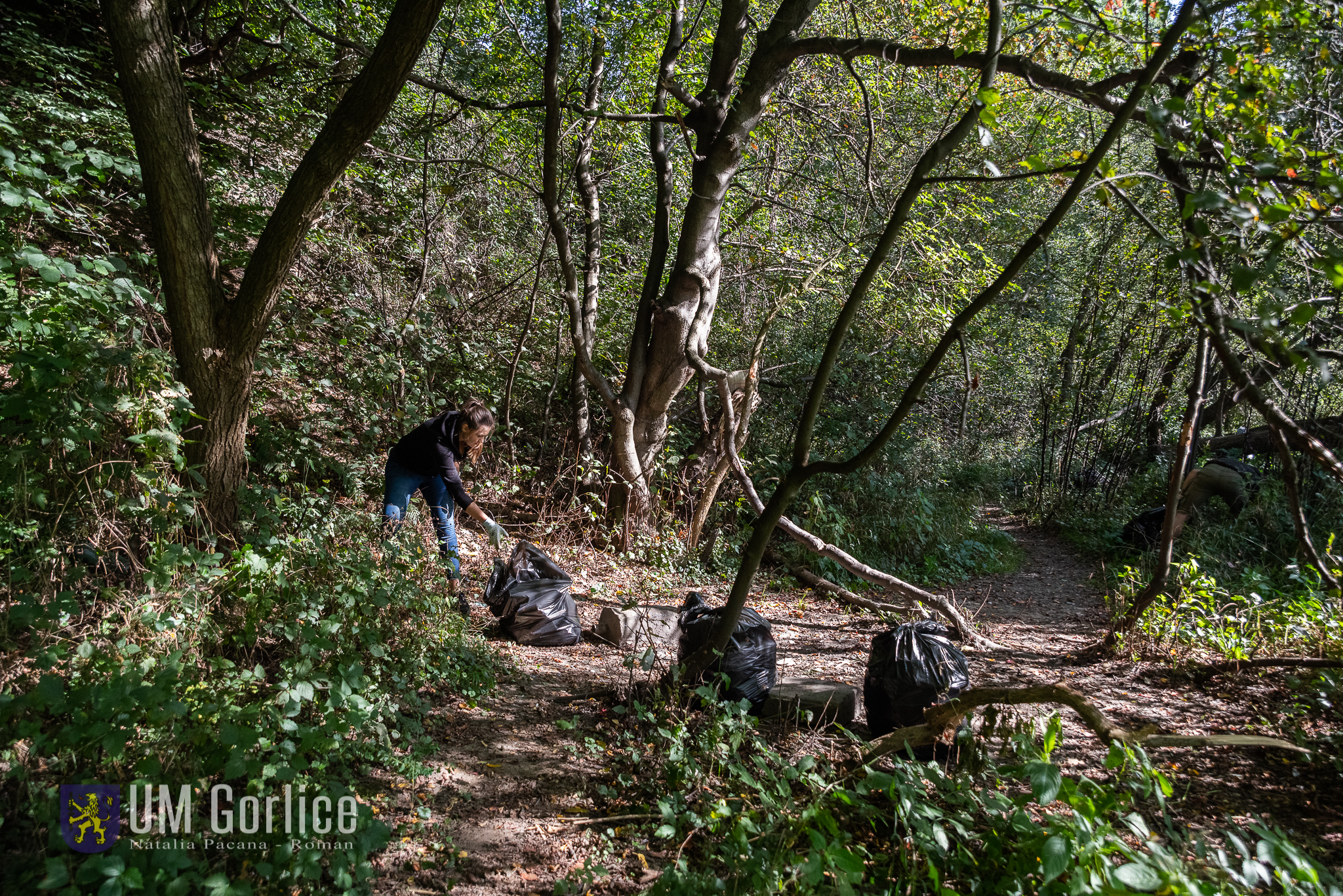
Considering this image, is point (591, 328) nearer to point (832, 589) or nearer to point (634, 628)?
point (634, 628)

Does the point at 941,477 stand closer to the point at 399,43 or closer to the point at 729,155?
the point at 729,155

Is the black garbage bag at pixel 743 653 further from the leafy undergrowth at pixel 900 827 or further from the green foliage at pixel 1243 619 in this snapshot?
the green foliage at pixel 1243 619

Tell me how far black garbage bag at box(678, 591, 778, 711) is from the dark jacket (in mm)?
1853

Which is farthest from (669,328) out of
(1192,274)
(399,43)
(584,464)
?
(1192,274)

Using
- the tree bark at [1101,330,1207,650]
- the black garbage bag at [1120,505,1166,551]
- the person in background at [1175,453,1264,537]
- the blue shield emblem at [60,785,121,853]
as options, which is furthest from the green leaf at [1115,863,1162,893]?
the black garbage bag at [1120,505,1166,551]

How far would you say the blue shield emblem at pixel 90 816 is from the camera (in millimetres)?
1911

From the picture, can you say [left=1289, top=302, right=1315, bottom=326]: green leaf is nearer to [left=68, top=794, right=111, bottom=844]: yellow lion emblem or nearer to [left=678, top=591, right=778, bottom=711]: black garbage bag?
[left=678, top=591, right=778, bottom=711]: black garbage bag

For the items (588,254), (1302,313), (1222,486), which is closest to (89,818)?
(1302,313)

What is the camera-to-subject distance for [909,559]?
8.52 metres

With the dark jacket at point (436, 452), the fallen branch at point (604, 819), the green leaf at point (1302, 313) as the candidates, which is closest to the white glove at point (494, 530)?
the dark jacket at point (436, 452)

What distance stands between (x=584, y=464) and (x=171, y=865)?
5190mm

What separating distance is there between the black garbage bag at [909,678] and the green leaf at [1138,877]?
1.60m

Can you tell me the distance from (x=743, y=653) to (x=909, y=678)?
852 mm

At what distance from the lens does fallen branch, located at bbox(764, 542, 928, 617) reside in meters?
5.87
